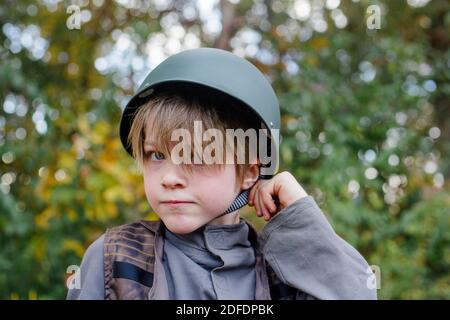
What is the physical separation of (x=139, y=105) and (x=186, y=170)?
271 mm

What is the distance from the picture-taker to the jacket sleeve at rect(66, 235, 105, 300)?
136cm

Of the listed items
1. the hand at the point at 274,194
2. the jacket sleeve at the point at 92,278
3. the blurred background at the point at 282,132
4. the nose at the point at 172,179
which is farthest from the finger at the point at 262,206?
the blurred background at the point at 282,132

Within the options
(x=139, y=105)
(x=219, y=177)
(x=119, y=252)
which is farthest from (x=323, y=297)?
(x=139, y=105)

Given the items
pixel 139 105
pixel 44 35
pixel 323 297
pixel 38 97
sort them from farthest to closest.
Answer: pixel 44 35 → pixel 38 97 → pixel 139 105 → pixel 323 297

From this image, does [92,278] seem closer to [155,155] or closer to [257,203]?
[155,155]

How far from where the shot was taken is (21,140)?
3223 millimetres

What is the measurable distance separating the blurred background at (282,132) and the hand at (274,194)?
57.9 inches

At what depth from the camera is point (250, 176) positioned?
5.14 feet

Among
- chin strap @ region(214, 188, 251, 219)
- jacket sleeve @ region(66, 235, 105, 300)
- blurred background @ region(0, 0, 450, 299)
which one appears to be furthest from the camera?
blurred background @ region(0, 0, 450, 299)

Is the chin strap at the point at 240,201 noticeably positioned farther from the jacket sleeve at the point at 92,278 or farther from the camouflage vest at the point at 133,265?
the jacket sleeve at the point at 92,278

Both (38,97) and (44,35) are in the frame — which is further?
(44,35)

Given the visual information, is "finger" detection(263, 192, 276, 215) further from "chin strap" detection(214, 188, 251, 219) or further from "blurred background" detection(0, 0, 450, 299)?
"blurred background" detection(0, 0, 450, 299)

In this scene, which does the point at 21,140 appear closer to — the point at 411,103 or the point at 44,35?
the point at 44,35

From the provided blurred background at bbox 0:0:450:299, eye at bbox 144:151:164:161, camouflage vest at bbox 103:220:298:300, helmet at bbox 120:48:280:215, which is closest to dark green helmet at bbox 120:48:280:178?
helmet at bbox 120:48:280:215
